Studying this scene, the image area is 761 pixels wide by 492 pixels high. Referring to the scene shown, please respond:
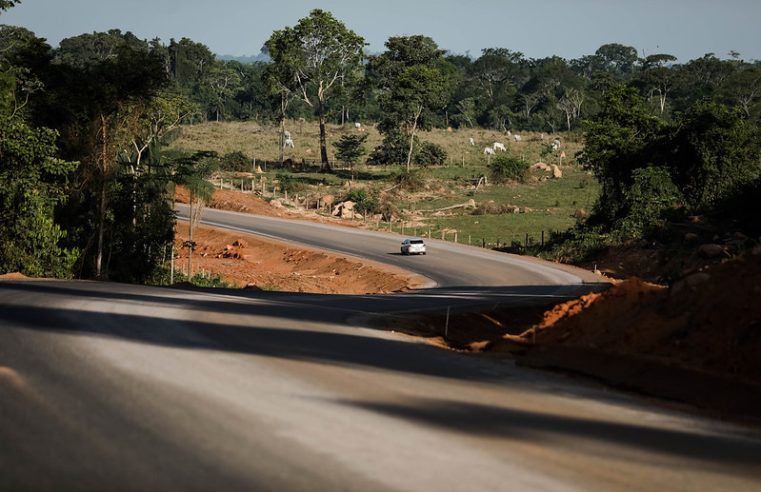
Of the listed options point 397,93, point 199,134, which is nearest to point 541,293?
point 397,93

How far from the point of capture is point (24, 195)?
4406cm

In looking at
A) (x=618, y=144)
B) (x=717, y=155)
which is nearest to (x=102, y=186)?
(x=618, y=144)

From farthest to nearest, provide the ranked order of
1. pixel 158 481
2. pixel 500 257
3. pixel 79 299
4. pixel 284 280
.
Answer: pixel 500 257 < pixel 284 280 < pixel 79 299 < pixel 158 481

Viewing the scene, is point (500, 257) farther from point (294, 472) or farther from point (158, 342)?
point (294, 472)

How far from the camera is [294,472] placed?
9070 mm

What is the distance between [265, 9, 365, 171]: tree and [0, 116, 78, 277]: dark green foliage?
6823 centimetres

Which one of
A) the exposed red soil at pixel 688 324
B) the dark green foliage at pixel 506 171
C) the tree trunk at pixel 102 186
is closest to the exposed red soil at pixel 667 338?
the exposed red soil at pixel 688 324

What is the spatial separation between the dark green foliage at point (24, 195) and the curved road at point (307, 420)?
24.2 metres

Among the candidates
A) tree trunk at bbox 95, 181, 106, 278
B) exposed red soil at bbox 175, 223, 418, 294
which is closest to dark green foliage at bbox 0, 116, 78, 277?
tree trunk at bbox 95, 181, 106, 278

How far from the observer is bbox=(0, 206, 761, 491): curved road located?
9211 mm

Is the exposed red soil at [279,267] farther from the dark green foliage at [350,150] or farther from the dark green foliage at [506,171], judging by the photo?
the dark green foliage at [350,150]

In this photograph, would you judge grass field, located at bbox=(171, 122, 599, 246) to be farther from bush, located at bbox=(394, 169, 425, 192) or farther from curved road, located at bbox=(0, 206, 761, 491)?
curved road, located at bbox=(0, 206, 761, 491)

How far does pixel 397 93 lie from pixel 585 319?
291ft

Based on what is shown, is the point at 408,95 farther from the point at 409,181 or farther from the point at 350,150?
the point at 409,181
